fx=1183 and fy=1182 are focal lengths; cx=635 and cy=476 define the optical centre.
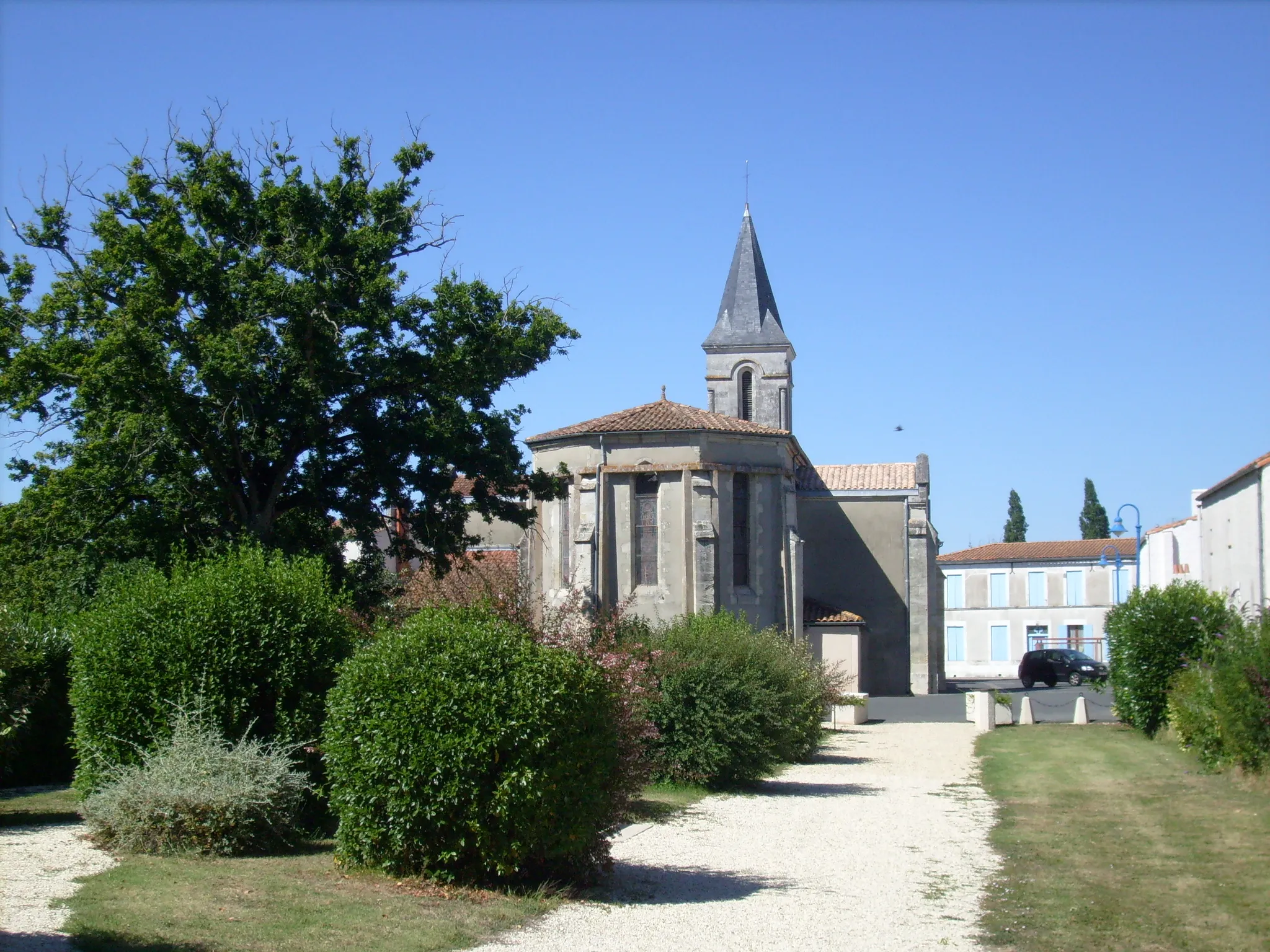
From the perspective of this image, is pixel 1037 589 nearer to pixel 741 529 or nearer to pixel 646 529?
pixel 741 529

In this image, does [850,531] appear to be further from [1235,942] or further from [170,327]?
[1235,942]

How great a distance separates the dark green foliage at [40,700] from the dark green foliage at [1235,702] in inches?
585

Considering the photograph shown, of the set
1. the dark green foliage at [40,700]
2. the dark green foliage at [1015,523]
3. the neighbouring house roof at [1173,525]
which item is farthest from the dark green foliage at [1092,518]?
the dark green foliage at [40,700]

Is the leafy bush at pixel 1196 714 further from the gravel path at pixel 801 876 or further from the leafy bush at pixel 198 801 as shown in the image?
the leafy bush at pixel 198 801

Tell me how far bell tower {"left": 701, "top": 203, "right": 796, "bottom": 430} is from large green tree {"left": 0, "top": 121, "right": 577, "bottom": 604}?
85.6 feet

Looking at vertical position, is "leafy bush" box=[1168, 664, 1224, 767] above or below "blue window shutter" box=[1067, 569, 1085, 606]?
below

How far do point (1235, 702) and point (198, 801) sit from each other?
13.6 m

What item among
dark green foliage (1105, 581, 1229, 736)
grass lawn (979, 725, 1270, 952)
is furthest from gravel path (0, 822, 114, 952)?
dark green foliage (1105, 581, 1229, 736)

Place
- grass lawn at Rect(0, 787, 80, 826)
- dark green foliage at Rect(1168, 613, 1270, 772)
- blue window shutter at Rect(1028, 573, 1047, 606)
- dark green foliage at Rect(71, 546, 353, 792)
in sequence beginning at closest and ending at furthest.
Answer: dark green foliage at Rect(71, 546, 353, 792) < grass lawn at Rect(0, 787, 80, 826) < dark green foliage at Rect(1168, 613, 1270, 772) < blue window shutter at Rect(1028, 573, 1047, 606)

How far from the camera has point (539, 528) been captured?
32188 mm

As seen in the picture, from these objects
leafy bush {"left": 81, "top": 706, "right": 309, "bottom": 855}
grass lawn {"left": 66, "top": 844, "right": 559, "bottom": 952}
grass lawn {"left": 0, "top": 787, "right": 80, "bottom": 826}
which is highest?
leafy bush {"left": 81, "top": 706, "right": 309, "bottom": 855}

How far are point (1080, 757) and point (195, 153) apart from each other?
63.6 ft

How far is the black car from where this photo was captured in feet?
153

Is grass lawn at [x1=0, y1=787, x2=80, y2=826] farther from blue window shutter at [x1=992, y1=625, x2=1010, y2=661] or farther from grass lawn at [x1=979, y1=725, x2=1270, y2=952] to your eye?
blue window shutter at [x1=992, y1=625, x2=1010, y2=661]
